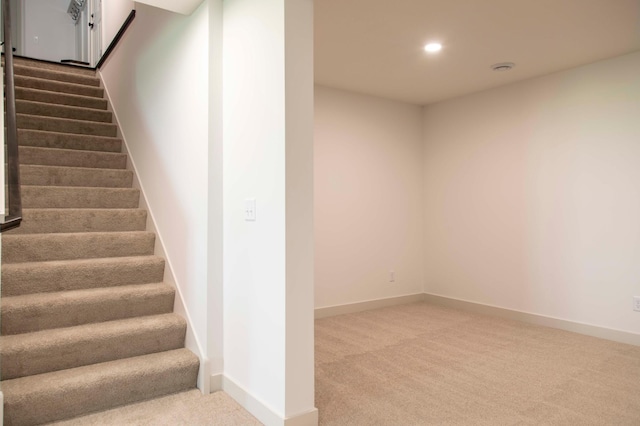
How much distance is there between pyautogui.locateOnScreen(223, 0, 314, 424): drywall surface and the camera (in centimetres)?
214

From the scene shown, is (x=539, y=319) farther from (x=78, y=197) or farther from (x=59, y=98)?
(x=59, y=98)

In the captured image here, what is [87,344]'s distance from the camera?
8.32ft

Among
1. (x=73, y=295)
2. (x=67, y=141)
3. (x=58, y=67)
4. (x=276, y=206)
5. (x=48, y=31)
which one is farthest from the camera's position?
(x=48, y=31)

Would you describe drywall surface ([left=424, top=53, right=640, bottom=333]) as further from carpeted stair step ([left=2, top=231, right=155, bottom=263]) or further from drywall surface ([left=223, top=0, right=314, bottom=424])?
carpeted stair step ([left=2, top=231, right=155, bottom=263])

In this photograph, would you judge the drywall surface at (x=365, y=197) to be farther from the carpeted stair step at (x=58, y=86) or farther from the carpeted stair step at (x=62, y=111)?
the carpeted stair step at (x=58, y=86)

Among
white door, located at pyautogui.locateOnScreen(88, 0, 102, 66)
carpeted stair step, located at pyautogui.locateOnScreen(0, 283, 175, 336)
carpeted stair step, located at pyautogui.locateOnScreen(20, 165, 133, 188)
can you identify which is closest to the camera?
carpeted stair step, located at pyautogui.locateOnScreen(0, 283, 175, 336)

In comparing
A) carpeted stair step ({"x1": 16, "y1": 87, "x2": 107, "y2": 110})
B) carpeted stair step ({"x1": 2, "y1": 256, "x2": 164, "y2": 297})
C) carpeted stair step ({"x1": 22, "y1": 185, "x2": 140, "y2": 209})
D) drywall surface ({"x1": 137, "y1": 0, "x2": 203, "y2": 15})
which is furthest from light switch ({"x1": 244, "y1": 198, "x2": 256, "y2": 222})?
carpeted stair step ({"x1": 16, "y1": 87, "x2": 107, "y2": 110})

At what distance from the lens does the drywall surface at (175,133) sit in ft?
8.96

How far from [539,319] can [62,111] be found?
17.3 ft

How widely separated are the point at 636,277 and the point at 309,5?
3438mm

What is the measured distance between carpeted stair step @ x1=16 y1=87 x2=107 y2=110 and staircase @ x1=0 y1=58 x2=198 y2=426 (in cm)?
36

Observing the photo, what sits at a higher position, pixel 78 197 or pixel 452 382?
pixel 78 197

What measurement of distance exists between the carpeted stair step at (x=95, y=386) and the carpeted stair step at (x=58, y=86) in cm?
369

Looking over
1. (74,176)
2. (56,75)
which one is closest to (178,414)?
(74,176)
